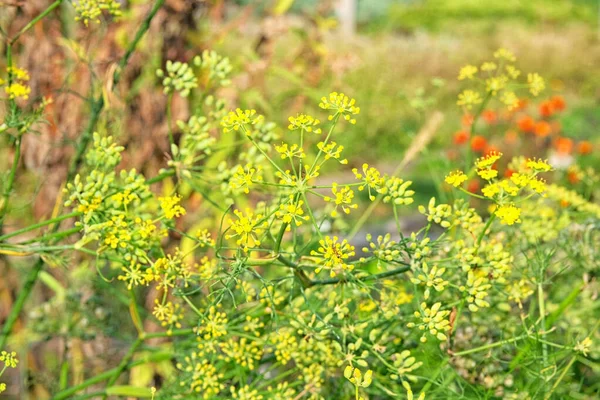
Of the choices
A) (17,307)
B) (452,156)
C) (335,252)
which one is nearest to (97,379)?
(17,307)

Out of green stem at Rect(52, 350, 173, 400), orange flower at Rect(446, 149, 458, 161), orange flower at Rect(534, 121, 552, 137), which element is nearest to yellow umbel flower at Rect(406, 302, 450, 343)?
green stem at Rect(52, 350, 173, 400)

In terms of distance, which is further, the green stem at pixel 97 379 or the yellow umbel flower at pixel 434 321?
the green stem at pixel 97 379

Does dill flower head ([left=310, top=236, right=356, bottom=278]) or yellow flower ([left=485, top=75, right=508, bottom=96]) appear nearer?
dill flower head ([left=310, top=236, right=356, bottom=278])

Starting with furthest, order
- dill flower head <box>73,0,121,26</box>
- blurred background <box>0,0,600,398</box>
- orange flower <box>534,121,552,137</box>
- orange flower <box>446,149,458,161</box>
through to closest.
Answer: orange flower <box>534,121,552,137</box> → orange flower <box>446,149,458,161</box> → blurred background <box>0,0,600,398</box> → dill flower head <box>73,0,121,26</box>

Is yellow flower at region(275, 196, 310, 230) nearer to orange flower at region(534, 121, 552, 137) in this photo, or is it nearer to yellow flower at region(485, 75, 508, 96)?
yellow flower at region(485, 75, 508, 96)

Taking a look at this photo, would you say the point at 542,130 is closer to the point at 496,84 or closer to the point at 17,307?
the point at 496,84

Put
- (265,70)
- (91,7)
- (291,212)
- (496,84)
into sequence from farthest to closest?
(265,70) → (496,84) → (91,7) → (291,212)

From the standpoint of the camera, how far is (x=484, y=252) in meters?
1.14

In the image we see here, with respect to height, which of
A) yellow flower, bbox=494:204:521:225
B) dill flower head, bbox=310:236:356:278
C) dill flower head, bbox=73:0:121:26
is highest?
dill flower head, bbox=73:0:121:26

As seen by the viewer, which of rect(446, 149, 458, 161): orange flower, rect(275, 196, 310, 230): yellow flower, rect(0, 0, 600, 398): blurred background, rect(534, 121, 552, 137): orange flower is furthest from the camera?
rect(534, 121, 552, 137): orange flower

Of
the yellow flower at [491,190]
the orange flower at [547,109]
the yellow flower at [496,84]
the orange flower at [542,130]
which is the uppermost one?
the yellow flower at [491,190]

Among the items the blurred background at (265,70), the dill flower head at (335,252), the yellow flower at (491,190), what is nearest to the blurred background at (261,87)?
the blurred background at (265,70)

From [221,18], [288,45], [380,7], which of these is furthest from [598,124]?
[380,7]

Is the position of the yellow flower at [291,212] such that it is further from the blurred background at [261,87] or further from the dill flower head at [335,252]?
the blurred background at [261,87]
